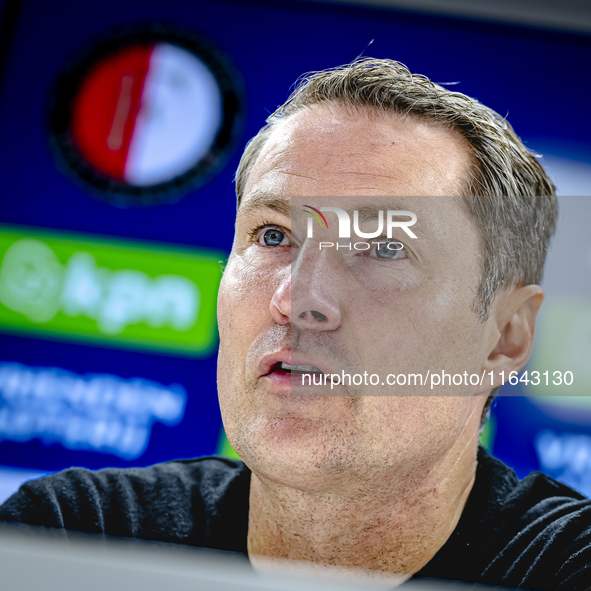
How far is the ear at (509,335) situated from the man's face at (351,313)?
0.09 feet

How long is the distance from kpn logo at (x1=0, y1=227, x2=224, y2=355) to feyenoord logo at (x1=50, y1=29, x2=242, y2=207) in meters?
0.14

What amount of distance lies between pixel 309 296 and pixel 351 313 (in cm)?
6

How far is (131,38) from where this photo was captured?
1.36 meters

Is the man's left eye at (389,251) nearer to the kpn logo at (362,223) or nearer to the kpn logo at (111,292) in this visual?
the kpn logo at (362,223)

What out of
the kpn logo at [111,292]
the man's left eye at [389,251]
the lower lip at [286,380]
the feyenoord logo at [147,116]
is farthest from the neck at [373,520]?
the feyenoord logo at [147,116]

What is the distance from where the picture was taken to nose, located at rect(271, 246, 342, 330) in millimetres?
704

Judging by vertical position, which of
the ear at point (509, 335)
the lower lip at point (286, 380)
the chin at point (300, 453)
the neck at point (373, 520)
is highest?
the ear at point (509, 335)

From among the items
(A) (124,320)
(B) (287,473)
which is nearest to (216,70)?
(A) (124,320)

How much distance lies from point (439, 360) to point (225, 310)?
314 millimetres

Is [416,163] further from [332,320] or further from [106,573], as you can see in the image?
[106,573]

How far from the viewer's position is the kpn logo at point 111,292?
1293 millimetres

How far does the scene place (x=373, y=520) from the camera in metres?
0.77

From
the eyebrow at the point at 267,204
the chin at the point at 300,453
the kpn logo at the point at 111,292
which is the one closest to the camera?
the chin at the point at 300,453

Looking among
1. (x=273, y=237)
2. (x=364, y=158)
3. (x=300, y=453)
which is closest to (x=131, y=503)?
(x=300, y=453)
